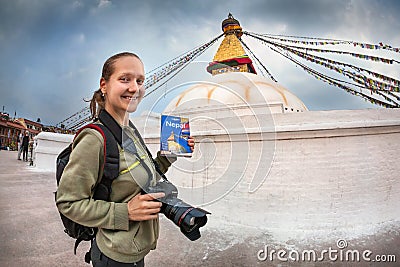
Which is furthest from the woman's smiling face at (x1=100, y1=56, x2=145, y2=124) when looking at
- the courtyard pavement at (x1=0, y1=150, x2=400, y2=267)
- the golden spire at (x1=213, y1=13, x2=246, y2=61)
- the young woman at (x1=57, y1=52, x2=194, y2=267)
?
the golden spire at (x1=213, y1=13, x2=246, y2=61)

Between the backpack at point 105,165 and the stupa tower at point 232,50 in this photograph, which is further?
the stupa tower at point 232,50

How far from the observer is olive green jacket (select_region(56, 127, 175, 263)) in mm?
818

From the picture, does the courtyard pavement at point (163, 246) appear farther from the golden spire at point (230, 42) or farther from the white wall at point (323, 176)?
the golden spire at point (230, 42)

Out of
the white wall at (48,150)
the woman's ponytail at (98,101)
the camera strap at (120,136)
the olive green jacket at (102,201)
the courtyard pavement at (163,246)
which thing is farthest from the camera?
the white wall at (48,150)

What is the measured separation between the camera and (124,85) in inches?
37.4

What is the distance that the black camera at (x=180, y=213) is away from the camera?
864 mm

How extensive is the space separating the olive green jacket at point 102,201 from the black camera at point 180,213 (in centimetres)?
7

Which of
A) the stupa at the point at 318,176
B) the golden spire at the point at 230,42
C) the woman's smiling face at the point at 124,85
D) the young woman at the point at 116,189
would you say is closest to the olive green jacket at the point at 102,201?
the young woman at the point at 116,189

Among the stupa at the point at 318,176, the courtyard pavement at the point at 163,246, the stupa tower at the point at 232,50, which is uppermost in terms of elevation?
the stupa tower at the point at 232,50

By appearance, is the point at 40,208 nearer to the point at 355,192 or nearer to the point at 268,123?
the point at 268,123

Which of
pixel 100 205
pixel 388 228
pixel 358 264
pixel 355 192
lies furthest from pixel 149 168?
pixel 388 228

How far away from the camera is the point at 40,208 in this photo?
3.50 metres

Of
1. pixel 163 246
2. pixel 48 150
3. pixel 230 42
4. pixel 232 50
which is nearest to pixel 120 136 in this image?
pixel 163 246

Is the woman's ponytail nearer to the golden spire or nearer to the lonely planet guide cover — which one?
the lonely planet guide cover
